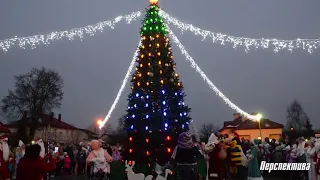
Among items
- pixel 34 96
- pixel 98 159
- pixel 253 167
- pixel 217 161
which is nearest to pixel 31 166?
pixel 98 159

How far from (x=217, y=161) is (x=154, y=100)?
22.0 ft

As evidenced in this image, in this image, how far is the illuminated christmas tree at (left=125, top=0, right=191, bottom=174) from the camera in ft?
45.3

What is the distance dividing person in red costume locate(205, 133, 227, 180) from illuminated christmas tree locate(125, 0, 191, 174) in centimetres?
490

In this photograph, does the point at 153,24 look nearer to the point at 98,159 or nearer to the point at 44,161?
the point at 98,159

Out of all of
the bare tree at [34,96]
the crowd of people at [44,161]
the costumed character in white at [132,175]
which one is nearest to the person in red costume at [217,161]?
the crowd of people at [44,161]

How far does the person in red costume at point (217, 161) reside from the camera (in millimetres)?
8289

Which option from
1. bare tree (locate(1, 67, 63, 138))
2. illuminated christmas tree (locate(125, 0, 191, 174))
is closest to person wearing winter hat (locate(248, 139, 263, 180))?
illuminated christmas tree (locate(125, 0, 191, 174))

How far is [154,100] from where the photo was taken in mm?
14773

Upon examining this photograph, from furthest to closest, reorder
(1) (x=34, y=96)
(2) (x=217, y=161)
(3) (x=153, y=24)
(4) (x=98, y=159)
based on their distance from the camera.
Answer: (1) (x=34, y=96), (3) (x=153, y=24), (4) (x=98, y=159), (2) (x=217, y=161)

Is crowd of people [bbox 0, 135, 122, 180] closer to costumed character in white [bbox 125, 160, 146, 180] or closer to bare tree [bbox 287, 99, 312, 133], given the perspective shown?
costumed character in white [bbox 125, 160, 146, 180]

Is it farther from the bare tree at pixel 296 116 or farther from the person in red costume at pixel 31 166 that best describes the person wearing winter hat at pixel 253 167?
the bare tree at pixel 296 116

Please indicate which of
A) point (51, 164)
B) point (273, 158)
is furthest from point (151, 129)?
point (51, 164)

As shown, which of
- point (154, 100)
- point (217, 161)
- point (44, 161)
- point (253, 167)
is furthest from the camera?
point (154, 100)

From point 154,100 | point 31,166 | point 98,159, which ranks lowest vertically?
point 98,159
